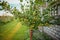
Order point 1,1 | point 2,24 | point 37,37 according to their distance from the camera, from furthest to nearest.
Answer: point 2,24 → point 37,37 → point 1,1

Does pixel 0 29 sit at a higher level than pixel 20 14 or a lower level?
lower

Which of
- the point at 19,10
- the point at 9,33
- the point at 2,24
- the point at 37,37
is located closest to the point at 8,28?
the point at 9,33

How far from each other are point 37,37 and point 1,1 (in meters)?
2.19

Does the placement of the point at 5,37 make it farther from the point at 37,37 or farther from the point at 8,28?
the point at 37,37

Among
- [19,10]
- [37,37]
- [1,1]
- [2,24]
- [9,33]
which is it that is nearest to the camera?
[1,1]

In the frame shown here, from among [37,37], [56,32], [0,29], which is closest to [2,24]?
[0,29]

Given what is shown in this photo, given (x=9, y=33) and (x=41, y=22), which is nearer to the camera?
(x=41, y=22)

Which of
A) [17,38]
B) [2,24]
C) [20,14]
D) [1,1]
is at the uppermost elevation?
[1,1]

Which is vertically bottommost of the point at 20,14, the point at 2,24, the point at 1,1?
the point at 2,24

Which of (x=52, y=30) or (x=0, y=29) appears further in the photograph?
(x=52, y=30)

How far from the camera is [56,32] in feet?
24.7

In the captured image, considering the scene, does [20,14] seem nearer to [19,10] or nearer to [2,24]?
[19,10]

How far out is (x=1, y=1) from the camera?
4766mm

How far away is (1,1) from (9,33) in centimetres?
311
